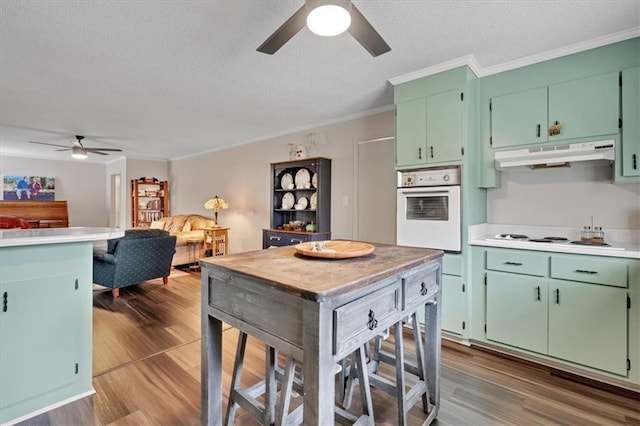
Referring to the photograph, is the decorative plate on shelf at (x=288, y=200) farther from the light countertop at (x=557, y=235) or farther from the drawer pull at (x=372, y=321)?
the drawer pull at (x=372, y=321)

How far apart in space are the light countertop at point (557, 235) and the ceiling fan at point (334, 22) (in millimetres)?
1758

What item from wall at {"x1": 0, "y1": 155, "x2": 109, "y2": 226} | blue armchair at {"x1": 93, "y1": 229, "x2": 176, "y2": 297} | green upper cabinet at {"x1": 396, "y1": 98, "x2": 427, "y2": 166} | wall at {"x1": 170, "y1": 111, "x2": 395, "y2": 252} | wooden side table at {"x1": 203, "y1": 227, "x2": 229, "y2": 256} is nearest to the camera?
green upper cabinet at {"x1": 396, "y1": 98, "x2": 427, "y2": 166}

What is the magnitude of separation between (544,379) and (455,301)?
2.48 feet

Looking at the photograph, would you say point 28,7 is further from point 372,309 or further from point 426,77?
point 426,77

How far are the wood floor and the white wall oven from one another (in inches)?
37.1

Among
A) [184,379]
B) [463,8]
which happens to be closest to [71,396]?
[184,379]

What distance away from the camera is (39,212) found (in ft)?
23.6

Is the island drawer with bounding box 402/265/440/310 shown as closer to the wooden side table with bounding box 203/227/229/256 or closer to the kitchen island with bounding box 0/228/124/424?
the kitchen island with bounding box 0/228/124/424

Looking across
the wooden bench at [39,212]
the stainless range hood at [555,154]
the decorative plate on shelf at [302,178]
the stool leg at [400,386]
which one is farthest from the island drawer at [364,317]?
the wooden bench at [39,212]

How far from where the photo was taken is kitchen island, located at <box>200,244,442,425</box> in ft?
3.17

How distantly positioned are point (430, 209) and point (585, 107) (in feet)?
4.43

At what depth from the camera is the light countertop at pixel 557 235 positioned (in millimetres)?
2033

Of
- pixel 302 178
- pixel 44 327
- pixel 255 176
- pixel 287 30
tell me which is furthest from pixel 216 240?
pixel 287 30

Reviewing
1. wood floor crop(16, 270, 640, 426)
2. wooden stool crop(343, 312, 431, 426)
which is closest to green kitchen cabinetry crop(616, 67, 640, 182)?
wood floor crop(16, 270, 640, 426)
